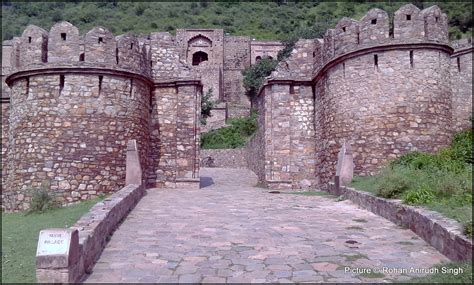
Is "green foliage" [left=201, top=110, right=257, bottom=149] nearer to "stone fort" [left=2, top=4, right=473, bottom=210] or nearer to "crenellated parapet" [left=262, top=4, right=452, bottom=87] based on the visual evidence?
"stone fort" [left=2, top=4, right=473, bottom=210]

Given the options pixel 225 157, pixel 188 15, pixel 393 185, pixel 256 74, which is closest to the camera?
pixel 393 185

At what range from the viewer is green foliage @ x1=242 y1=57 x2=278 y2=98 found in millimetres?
49541

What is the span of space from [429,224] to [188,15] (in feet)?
253

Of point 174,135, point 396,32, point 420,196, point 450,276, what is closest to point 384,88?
point 396,32

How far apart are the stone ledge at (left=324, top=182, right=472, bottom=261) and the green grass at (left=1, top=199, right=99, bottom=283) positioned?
4750 mm

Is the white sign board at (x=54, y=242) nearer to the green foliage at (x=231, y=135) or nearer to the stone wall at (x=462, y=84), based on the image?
the stone wall at (x=462, y=84)

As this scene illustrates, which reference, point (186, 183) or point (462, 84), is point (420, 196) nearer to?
point (186, 183)

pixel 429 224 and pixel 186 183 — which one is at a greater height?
pixel 186 183

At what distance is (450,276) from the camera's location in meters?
4.58

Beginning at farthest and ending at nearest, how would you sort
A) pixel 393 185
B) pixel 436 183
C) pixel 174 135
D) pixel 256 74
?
pixel 256 74
pixel 174 135
pixel 393 185
pixel 436 183

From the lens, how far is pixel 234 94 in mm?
55281

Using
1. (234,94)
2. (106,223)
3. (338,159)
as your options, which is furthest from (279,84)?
(234,94)

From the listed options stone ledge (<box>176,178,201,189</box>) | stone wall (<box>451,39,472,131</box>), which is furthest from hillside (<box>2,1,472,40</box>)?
stone ledge (<box>176,178,201,189</box>)

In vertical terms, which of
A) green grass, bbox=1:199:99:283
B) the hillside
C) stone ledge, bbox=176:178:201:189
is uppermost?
the hillside
